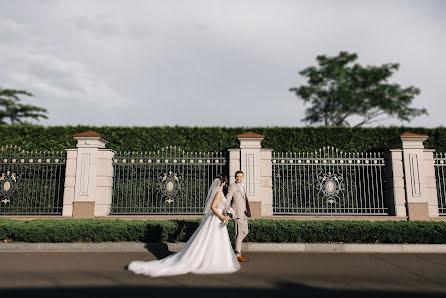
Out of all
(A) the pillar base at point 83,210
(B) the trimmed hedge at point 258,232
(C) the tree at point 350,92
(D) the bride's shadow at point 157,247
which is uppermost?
(C) the tree at point 350,92

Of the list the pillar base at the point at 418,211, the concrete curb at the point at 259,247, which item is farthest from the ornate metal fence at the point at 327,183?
the concrete curb at the point at 259,247

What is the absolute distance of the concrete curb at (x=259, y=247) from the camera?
7.73 meters

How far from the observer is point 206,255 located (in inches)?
223

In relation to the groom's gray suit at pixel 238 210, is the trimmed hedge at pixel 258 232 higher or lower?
lower

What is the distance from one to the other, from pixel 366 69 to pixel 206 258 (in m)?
27.7

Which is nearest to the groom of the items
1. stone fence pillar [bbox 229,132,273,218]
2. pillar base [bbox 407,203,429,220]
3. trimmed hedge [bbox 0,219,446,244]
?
trimmed hedge [bbox 0,219,446,244]

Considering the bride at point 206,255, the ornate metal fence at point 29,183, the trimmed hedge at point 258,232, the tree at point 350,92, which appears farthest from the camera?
the tree at point 350,92

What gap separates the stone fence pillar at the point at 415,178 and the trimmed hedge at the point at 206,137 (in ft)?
6.18

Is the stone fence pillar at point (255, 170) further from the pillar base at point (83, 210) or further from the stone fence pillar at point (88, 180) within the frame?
the pillar base at point (83, 210)

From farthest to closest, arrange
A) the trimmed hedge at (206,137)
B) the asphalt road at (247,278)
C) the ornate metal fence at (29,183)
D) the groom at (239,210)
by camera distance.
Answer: the trimmed hedge at (206,137), the ornate metal fence at (29,183), the groom at (239,210), the asphalt road at (247,278)

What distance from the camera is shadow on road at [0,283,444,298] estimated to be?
4.21 meters

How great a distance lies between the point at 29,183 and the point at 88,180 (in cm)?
259

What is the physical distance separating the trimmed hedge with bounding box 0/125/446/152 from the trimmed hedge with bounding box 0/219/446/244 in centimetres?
522

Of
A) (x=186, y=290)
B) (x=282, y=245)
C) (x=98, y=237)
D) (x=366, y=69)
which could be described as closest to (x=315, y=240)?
(x=282, y=245)
